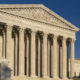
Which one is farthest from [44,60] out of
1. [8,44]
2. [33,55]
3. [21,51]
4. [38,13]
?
[8,44]

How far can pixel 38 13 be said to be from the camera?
77.9 m

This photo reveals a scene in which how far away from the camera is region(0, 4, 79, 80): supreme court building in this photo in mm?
71125

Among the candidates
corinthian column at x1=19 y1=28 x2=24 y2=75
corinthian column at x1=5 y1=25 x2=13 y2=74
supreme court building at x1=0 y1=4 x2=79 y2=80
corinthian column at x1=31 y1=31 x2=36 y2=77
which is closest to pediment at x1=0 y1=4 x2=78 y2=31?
supreme court building at x1=0 y1=4 x2=79 y2=80

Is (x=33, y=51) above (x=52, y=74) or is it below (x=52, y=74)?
above

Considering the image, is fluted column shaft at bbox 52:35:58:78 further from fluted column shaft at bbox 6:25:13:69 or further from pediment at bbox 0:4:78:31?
fluted column shaft at bbox 6:25:13:69

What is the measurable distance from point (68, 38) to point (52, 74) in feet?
34.9

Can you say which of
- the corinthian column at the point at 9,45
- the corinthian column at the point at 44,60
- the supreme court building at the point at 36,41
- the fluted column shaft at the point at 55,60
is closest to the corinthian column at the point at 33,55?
the supreme court building at the point at 36,41

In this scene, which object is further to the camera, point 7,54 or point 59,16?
point 59,16

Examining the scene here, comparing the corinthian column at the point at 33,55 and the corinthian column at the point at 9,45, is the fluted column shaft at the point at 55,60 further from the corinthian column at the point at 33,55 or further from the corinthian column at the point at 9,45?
the corinthian column at the point at 9,45

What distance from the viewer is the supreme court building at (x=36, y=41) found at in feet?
233

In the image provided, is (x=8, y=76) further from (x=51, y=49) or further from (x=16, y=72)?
(x=51, y=49)

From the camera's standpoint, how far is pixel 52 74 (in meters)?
81.3

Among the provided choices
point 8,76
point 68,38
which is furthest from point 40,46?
point 8,76

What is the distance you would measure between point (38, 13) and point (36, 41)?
785 cm
